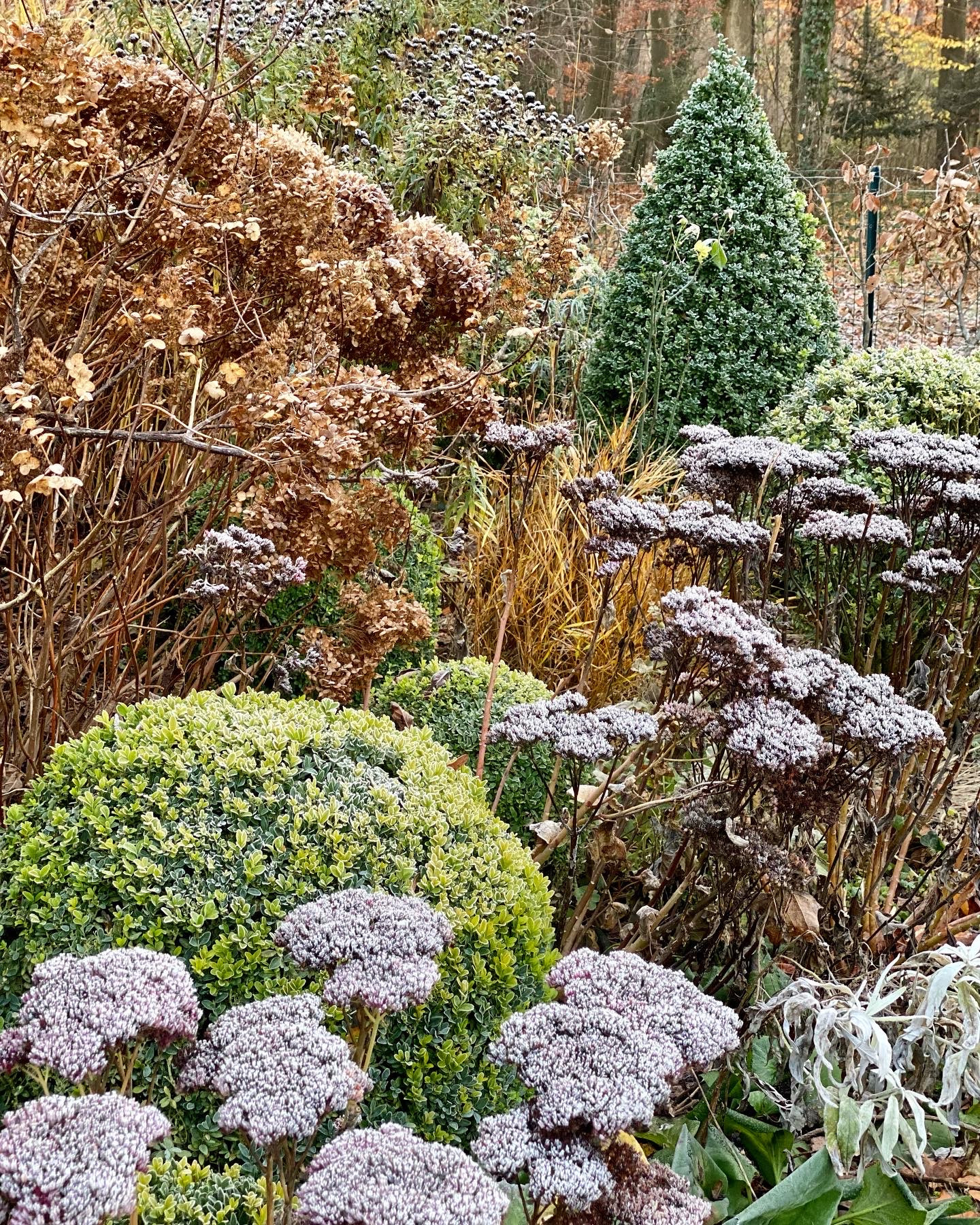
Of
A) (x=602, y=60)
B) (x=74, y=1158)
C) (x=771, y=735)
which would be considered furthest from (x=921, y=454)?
(x=602, y=60)

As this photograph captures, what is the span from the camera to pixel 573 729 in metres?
2.35

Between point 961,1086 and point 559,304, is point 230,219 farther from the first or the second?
Result: point 559,304

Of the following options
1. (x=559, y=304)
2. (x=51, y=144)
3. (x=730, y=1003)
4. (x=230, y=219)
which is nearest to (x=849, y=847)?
(x=730, y=1003)

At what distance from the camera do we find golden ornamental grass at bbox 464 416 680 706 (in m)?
4.35

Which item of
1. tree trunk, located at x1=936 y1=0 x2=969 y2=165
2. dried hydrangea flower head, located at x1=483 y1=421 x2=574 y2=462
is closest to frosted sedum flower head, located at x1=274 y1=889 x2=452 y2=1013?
dried hydrangea flower head, located at x1=483 y1=421 x2=574 y2=462

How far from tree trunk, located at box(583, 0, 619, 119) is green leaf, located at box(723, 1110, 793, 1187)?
61.3 feet

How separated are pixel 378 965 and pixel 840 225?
1846cm

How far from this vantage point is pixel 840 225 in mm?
Answer: 17609

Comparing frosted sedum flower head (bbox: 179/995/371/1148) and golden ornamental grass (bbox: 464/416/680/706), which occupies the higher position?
frosted sedum flower head (bbox: 179/995/371/1148)

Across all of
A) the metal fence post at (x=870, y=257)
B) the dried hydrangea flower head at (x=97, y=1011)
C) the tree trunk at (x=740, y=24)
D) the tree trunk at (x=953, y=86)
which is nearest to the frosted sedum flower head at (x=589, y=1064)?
the dried hydrangea flower head at (x=97, y=1011)

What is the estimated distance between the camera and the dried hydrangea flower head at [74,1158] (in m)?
1.02

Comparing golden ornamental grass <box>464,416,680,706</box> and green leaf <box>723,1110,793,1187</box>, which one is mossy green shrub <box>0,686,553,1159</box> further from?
golden ornamental grass <box>464,416,680,706</box>

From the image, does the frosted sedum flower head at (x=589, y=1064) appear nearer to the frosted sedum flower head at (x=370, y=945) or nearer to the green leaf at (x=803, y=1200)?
the frosted sedum flower head at (x=370, y=945)

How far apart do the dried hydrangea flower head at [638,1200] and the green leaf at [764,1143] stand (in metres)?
1.02
